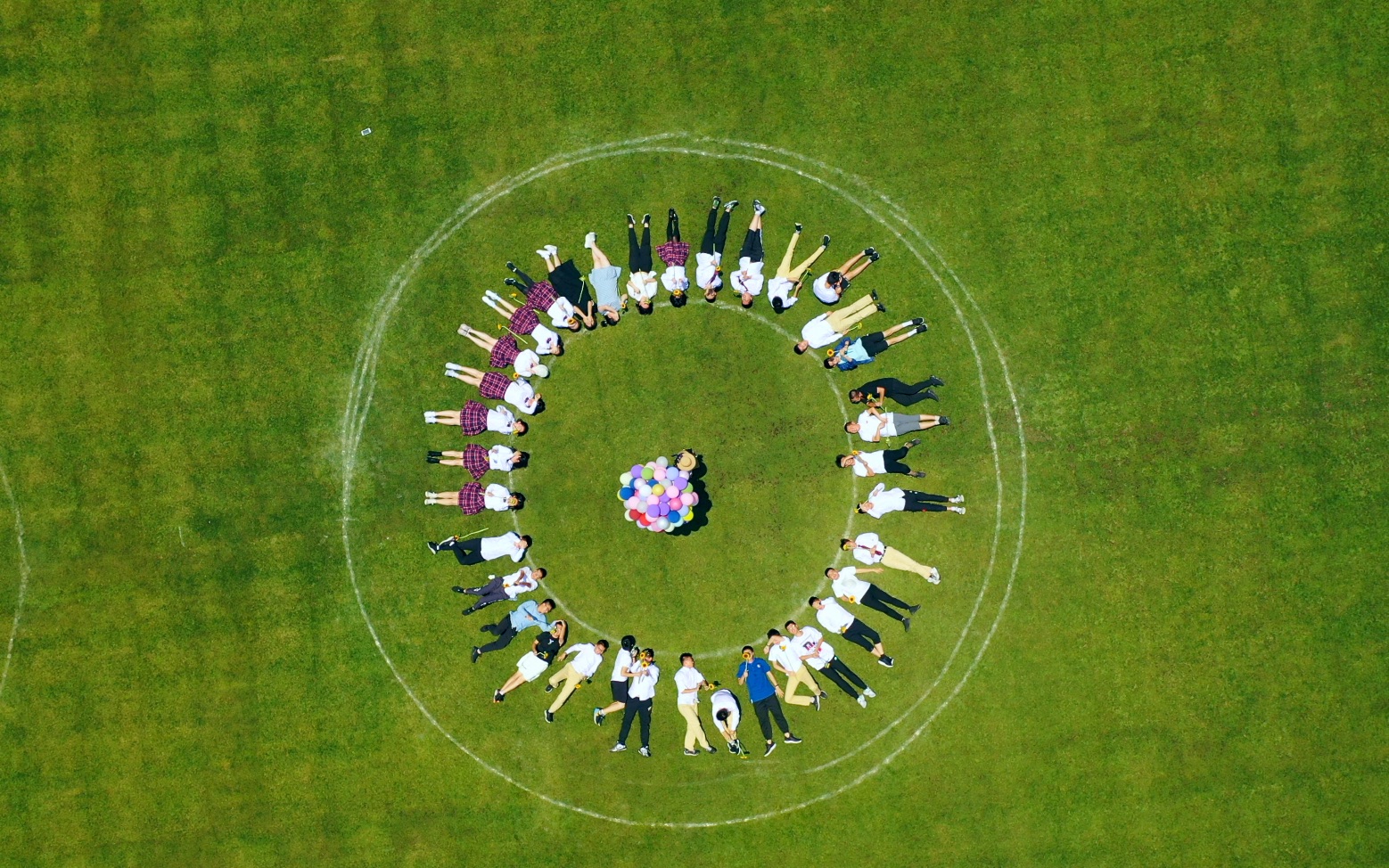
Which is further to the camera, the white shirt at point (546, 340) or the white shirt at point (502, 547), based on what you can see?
the white shirt at point (546, 340)

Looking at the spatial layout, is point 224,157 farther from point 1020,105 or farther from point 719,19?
point 1020,105

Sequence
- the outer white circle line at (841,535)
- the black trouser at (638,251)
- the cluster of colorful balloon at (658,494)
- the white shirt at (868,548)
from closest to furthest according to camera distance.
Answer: the cluster of colorful balloon at (658,494) → the white shirt at (868,548) → the outer white circle line at (841,535) → the black trouser at (638,251)

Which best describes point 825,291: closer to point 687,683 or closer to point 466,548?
point 687,683

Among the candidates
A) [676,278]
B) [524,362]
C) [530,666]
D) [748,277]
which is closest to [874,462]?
[748,277]

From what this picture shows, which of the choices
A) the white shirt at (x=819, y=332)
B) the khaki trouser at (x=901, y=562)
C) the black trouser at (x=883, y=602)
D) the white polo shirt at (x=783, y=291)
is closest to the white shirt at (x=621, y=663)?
the black trouser at (x=883, y=602)

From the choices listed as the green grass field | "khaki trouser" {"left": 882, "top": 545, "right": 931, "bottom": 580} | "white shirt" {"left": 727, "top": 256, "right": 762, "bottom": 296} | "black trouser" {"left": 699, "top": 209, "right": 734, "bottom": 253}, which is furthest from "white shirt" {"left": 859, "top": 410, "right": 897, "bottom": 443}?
"black trouser" {"left": 699, "top": 209, "right": 734, "bottom": 253}

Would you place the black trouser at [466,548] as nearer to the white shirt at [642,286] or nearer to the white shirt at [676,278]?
the white shirt at [642,286]

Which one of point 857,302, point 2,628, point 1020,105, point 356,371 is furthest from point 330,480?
point 1020,105
